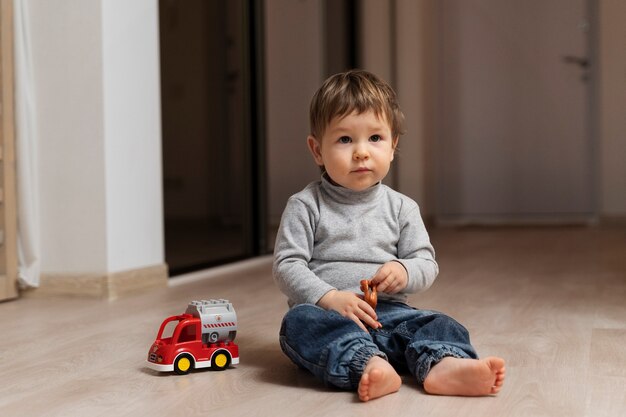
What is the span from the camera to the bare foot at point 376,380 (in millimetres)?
1321

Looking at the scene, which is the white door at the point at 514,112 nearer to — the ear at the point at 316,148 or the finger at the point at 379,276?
the ear at the point at 316,148

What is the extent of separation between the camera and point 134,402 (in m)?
1.38

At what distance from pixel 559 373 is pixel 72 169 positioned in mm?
1697

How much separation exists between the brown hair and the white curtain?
1.38 metres

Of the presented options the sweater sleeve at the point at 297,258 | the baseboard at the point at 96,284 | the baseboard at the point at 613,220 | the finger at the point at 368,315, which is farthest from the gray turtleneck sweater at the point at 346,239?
the baseboard at the point at 613,220

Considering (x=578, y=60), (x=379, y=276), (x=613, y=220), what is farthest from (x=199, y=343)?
(x=578, y=60)

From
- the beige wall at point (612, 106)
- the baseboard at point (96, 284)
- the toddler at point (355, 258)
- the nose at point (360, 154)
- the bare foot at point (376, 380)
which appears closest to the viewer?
the bare foot at point (376, 380)

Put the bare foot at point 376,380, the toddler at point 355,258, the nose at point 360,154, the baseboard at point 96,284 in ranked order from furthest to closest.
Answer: the baseboard at point 96,284, the nose at point 360,154, the toddler at point 355,258, the bare foot at point 376,380

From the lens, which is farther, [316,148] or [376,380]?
[316,148]

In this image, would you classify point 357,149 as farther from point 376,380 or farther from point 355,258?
point 376,380

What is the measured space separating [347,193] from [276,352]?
39 centimetres

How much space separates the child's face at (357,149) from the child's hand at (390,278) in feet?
0.54

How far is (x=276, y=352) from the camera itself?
177 centimetres

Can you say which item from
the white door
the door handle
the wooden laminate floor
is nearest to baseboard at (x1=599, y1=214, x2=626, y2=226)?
the white door
